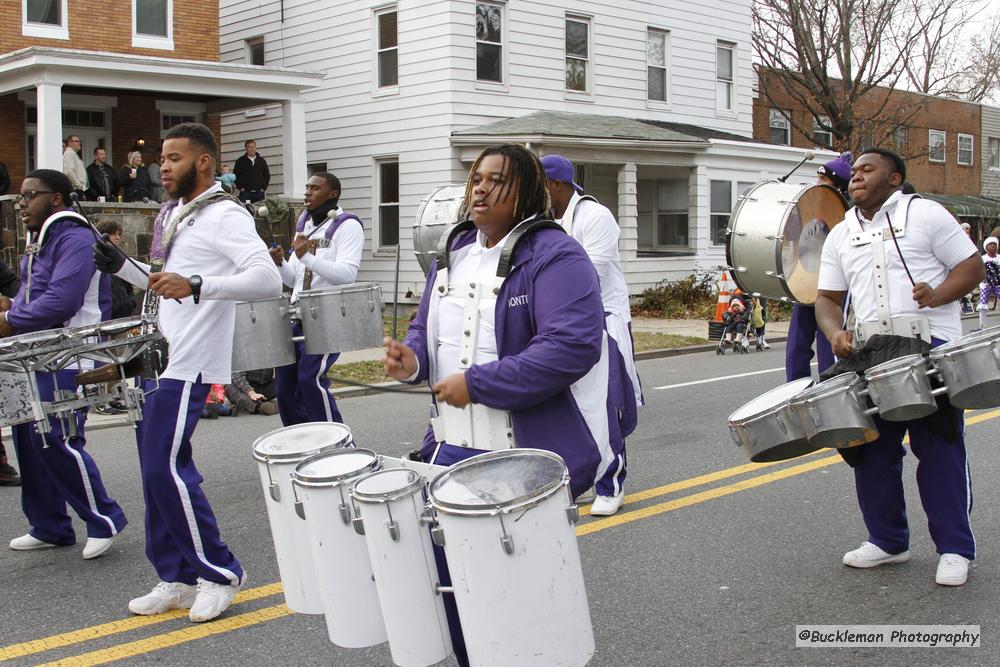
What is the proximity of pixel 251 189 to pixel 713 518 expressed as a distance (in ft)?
54.6

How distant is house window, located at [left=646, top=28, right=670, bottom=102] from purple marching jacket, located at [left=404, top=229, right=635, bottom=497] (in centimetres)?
2262

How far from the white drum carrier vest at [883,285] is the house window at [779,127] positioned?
2774cm

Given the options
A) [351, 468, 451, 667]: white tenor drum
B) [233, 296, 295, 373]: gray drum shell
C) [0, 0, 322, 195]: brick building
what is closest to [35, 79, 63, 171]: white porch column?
[0, 0, 322, 195]: brick building

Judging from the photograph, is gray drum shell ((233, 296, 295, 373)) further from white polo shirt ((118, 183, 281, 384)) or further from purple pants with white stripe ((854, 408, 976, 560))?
purple pants with white stripe ((854, 408, 976, 560))

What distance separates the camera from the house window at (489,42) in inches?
861

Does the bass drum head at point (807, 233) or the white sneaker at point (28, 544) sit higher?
the bass drum head at point (807, 233)

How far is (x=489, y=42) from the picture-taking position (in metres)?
22.0

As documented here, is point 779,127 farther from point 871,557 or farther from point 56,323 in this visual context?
point 56,323

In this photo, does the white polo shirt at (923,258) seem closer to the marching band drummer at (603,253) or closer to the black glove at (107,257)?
the marching band drummer at (603,253)

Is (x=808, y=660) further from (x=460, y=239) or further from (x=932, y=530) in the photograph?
(x=460, y=239)

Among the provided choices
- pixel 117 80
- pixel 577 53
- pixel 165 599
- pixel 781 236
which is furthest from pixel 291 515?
pixel 577 53

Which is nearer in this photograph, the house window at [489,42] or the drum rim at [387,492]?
the drum rim at [387,492]

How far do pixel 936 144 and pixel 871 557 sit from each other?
3729 cm

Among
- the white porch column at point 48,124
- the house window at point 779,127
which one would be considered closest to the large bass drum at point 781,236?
the white porch column at point 48,124
